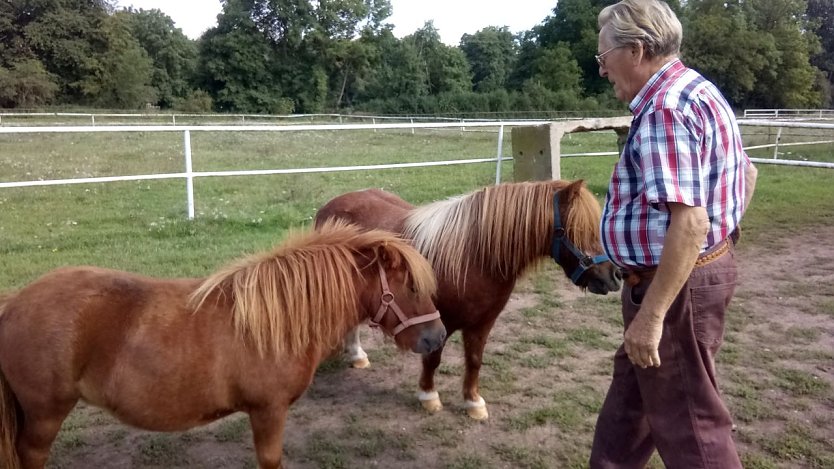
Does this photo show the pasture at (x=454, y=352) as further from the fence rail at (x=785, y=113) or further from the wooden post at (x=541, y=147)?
the fence rail at (x=785, y=113)

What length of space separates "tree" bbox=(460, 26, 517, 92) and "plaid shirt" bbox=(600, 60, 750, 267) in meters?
64.5

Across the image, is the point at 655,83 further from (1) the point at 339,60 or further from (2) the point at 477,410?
(1) the point at 339,60

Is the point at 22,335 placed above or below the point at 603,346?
above

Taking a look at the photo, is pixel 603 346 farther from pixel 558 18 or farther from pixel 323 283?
pixel 558 18

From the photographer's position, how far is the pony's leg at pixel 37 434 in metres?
A: 2.40

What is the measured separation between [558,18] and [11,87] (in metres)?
47.1

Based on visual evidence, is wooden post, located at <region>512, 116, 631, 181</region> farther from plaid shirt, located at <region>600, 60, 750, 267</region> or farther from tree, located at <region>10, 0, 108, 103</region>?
tree, located at <region>10, 0, 108, 103</region>

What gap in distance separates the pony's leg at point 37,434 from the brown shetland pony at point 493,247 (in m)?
1.95

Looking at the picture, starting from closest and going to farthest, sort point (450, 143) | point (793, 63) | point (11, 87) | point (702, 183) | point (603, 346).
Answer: point (702, 183), point (603, 346), point (450, 143), point (11, 87), point (793, 63)

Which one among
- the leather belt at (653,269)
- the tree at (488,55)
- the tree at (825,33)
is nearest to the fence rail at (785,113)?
the tree at (825,33)

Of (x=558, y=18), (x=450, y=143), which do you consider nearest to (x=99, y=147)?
(x=450, y=143)

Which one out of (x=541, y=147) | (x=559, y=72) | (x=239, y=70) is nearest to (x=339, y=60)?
(x=239, y=70)

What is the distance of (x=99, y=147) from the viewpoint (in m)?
17.0

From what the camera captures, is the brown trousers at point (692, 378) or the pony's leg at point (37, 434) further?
the pony's leg at point (37, 434)
